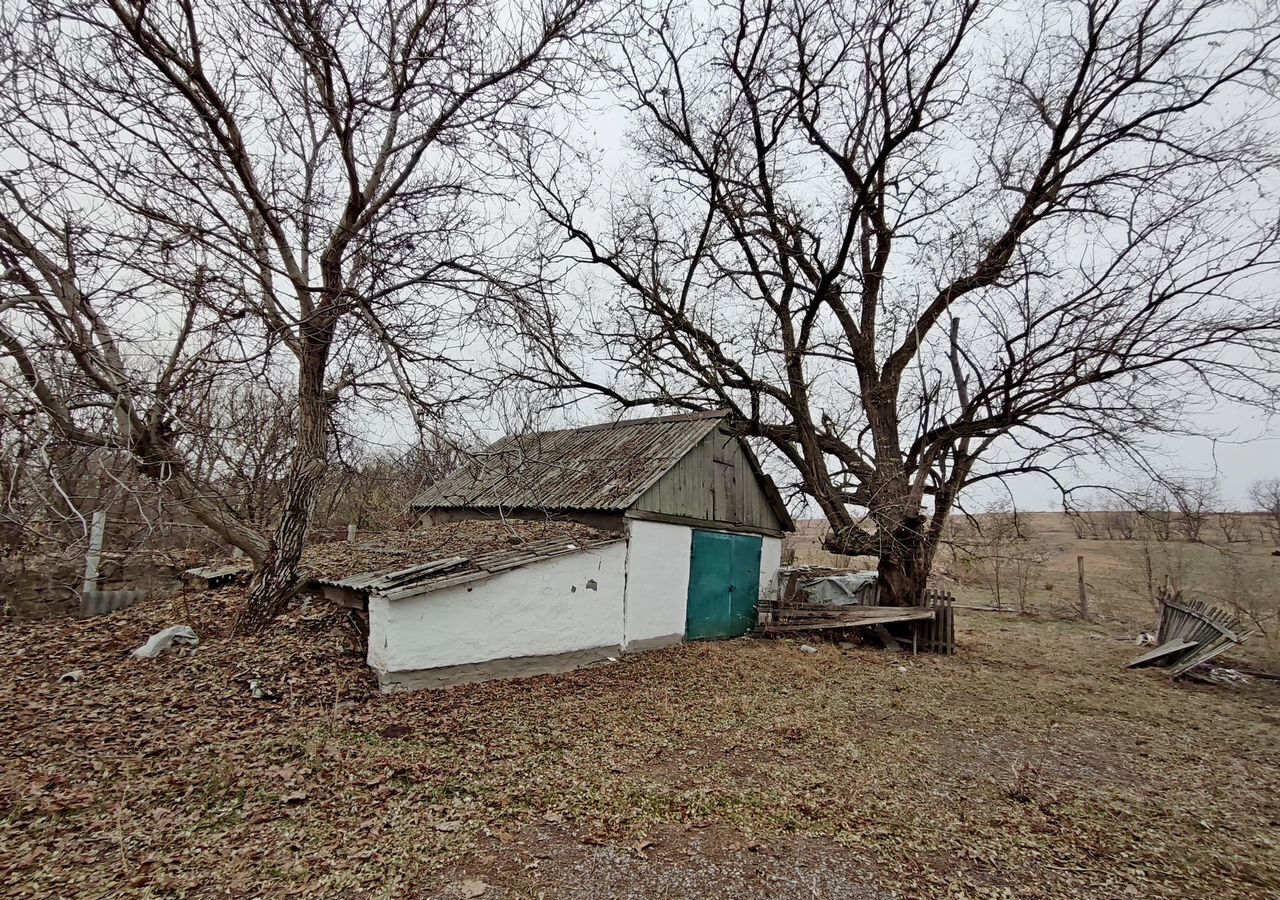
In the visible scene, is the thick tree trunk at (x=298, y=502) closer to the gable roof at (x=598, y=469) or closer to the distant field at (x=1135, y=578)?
the gable roof at (x=598, y=469)

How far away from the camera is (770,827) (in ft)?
14.0

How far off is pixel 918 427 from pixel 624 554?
23.4 feet

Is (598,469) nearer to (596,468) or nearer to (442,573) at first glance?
(596,468)

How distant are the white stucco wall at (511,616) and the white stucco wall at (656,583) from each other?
33cm

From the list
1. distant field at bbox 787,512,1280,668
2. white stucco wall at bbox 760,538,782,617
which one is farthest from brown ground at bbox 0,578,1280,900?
distant field at bbox 787,512,1280,668

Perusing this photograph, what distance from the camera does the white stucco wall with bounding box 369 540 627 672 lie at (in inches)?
277

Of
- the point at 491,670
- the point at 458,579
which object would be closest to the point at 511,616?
the point at 491,670

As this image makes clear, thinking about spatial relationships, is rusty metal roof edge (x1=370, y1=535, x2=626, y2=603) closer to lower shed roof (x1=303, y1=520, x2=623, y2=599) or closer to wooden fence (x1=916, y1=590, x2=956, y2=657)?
lower shed roof (x1=303, y1=520, x2=623, y2=599)

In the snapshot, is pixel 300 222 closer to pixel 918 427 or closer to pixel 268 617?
pixel 268 617

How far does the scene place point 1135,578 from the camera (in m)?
18.8

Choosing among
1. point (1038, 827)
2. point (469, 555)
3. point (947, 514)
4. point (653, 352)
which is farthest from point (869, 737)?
point (653, 352)

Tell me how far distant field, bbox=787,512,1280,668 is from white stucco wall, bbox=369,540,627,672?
572cm

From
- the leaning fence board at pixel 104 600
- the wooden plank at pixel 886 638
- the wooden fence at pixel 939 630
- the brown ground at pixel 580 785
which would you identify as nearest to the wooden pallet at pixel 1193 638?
the brown ground at pixel 580 785

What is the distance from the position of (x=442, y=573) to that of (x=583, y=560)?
8.06 ft
